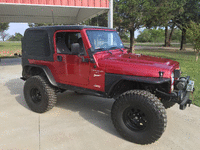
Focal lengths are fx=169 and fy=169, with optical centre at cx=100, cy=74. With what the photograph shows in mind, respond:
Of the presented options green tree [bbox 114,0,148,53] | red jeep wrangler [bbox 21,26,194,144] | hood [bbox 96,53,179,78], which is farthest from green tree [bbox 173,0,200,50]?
hood [bbox 96,53,179,78]

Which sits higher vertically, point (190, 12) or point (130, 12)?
point (190, 12)

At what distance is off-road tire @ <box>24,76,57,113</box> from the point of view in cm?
376

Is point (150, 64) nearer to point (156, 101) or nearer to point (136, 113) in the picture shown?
point (156, 101)

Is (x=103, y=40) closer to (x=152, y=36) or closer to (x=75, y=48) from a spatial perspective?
(x=75, y=48)

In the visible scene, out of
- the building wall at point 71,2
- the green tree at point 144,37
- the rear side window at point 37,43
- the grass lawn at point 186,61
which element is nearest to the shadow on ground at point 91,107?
the rear side window at point 37,43

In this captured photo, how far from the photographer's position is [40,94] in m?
4.04

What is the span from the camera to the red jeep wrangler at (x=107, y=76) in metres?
2.70

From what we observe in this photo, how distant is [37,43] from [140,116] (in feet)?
9.12

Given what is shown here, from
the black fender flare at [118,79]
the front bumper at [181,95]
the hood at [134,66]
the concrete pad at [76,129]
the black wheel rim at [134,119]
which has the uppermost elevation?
the hood at [134,66]

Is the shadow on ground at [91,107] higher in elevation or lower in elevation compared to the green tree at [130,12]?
lower

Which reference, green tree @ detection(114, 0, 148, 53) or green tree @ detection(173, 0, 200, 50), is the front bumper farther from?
green tree @ detection(173, 0, 200, 50)

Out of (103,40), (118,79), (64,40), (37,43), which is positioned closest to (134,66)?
(118,79)

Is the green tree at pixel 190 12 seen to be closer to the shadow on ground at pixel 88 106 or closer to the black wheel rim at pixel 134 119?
the shadow on ground at pixel 88 106

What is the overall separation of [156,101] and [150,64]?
24.1 inches
